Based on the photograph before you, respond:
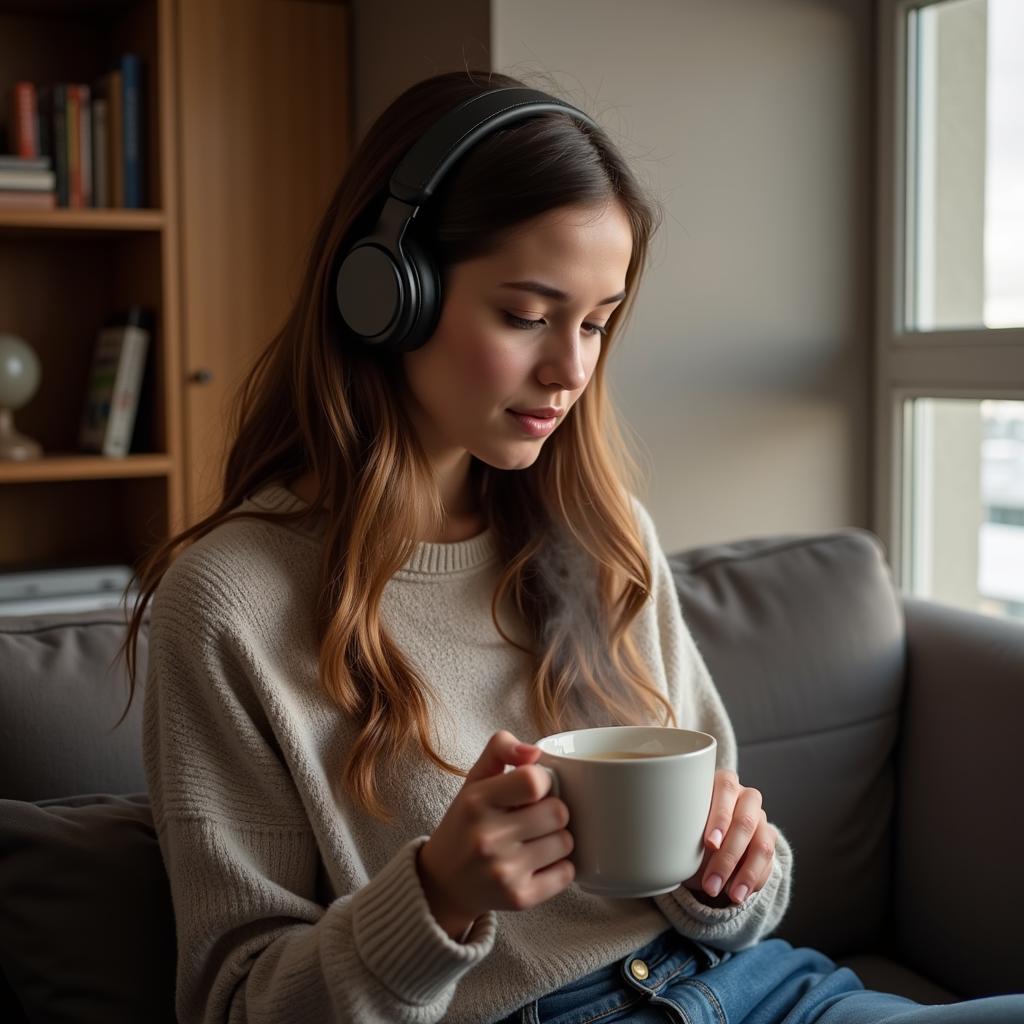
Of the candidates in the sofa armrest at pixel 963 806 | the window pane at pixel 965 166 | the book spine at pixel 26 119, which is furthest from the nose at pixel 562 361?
the book spine at pixel 26 119

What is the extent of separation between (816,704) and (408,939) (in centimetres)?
85

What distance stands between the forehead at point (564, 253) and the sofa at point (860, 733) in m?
0.57

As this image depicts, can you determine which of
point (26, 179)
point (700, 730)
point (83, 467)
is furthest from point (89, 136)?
point (700, 730)

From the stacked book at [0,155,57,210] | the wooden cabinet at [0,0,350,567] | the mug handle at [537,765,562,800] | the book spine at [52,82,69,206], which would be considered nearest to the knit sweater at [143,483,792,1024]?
the mug handle at [537,765,562,800]

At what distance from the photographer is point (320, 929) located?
2.99 feet

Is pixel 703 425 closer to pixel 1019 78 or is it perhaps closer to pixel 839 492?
pixel 839 492

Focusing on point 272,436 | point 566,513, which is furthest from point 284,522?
point 566,513

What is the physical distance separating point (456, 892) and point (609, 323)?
583mm

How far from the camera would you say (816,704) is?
1.56 m

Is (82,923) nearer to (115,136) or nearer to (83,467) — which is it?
(83,467)

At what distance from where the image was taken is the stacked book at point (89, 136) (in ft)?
8.28

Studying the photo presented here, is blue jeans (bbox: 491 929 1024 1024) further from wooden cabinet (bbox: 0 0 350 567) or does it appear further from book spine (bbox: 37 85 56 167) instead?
book spine (bbox: 37 85 56 167)

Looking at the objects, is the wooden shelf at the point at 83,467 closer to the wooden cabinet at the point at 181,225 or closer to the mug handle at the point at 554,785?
the wooden cabinet at the point at 181,225

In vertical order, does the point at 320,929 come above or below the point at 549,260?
below
